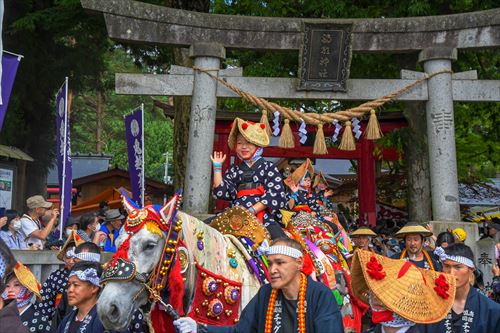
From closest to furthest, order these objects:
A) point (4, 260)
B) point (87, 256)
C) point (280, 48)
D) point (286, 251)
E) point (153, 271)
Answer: point (4, 260) < point (286, 251) < point (153, 271) < point (87, 256) < point (280, 48)

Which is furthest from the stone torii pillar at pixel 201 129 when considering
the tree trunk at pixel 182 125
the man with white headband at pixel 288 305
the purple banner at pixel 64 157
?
the man with white headband at pixel 288 305

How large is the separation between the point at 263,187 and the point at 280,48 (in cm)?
512

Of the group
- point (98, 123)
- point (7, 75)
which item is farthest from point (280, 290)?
point (98, 123)

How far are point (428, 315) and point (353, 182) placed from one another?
20277 millimetres

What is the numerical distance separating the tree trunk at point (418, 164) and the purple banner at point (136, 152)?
5.71 meters

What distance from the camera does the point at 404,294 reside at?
4457 mm

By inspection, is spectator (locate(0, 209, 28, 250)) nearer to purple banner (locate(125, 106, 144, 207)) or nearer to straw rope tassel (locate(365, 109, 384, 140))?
purple banner (locate(125, 106, 144, 207))

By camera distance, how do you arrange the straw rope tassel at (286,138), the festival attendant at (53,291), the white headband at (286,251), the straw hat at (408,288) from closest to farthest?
the straw hat at (408,288)
the white headband at (286,251)
the festival attendant at (53,291)
the straw rope tassel at (286,138)

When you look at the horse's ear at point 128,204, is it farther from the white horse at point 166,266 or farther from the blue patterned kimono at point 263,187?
the blue patterned kimono at point 263,187

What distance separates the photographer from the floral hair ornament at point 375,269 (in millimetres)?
4555

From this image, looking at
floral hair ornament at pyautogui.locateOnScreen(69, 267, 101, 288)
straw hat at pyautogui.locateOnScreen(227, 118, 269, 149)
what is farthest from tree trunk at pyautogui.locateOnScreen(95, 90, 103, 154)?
floral hair ornament at pyautogui.locateOnScreen(69, 267, 101, 288)

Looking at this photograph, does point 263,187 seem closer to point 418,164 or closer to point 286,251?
point 286,251

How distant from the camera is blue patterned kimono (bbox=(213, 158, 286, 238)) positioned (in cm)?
739

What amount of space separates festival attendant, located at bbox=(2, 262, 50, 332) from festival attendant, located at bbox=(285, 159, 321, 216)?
4038mm
